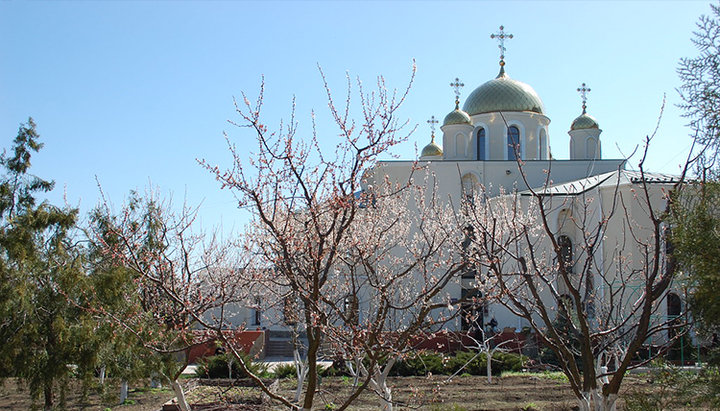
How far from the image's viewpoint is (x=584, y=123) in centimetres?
3250

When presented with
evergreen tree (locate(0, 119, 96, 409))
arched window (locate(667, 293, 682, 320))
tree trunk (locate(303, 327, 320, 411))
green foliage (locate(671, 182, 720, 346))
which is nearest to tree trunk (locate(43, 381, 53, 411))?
evergreen tree (locate(0, 119, 96, 409))

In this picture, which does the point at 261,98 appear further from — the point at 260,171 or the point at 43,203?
the point at 43,203

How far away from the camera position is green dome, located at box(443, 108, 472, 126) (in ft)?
104

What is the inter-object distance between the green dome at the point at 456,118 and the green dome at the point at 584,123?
520 centimetres

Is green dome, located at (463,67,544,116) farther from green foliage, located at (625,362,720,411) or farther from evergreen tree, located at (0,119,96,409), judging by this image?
green foliage, located at (625,362,720,411)

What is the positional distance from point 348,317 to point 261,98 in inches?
61.7

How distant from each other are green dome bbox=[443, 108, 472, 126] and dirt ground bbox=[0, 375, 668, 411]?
17.8 metres

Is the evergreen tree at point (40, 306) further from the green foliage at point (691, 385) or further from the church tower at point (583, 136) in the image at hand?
the church tower at point (583, 136)

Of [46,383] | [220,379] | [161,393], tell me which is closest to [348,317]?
[46,383]

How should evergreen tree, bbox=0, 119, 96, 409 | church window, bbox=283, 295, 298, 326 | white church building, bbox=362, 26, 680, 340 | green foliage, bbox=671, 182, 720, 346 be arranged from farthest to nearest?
white church building, bbox=362, 26, 680, 340 < evergreen tree, bbox=0, 119, 96, 409 < church window, bbox=283, 295, 298, 326 < green foliage, bbox=671, 182, 720, 346

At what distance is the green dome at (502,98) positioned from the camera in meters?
32.3

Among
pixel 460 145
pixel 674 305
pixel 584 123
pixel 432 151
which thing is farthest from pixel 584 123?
pixel 674 305

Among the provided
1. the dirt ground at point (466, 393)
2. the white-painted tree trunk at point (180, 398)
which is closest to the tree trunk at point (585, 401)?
the white-painted tree trunk at point (180, 398)

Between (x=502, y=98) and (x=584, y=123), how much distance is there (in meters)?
4.07
